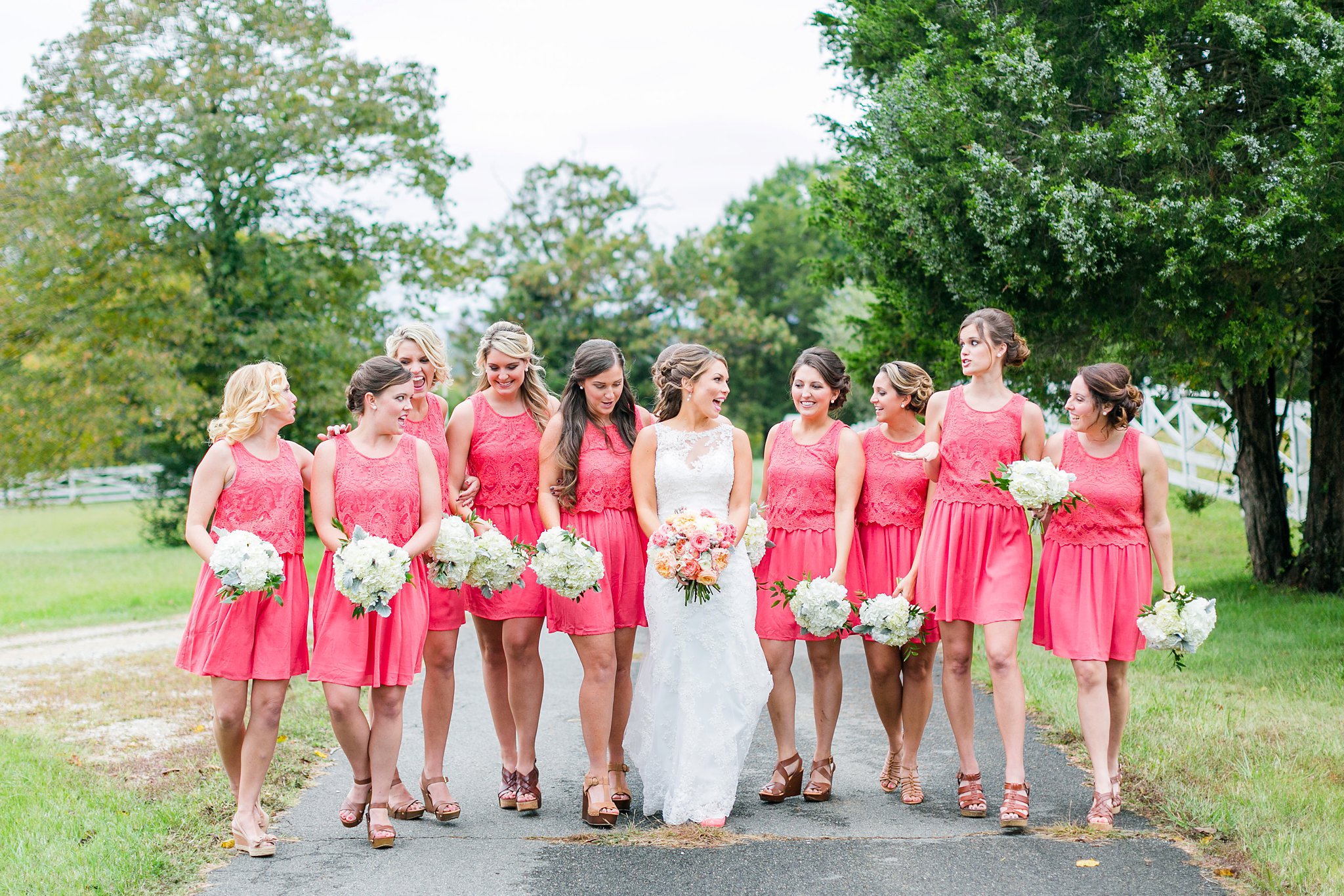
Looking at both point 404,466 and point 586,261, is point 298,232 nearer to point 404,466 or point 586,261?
point 586,261

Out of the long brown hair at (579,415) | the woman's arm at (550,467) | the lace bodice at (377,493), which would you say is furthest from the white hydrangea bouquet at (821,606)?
the lace bodice at (377,493)

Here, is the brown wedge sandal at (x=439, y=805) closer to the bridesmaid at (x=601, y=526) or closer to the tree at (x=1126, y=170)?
the bridesmaid at (x=601, y=526)

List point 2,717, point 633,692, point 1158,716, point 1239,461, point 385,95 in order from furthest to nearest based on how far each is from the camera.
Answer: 1. point 385,95
2. point 1239,461
3. point 2,717
4. point 1158,716
5. point 633,692

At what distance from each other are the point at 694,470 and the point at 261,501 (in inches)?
83.5

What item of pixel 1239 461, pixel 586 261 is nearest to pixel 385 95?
pixel 586 261

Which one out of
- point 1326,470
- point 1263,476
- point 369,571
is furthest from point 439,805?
point 1263,476

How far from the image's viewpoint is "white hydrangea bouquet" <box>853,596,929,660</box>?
20.0 feet

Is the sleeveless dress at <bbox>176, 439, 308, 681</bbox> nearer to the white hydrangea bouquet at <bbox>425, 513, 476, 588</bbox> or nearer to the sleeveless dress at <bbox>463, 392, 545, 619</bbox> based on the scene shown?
the white hydrangea bouquet at <bbox>425, 513, 476, 588</bbox>

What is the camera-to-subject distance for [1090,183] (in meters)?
9.49

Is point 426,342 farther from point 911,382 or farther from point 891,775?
point 891,775

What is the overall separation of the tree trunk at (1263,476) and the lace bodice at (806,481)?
8648mm

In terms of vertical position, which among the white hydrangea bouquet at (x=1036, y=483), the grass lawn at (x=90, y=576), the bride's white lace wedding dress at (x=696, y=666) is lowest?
the grass lawn at (x=90, y=576)

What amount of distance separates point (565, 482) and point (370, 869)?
2058 millimetres

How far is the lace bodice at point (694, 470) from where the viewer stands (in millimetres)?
6121
